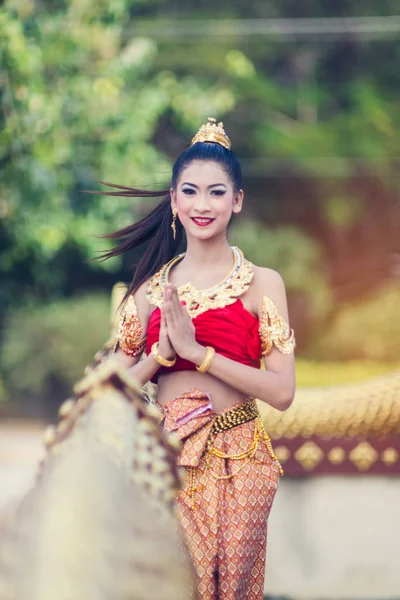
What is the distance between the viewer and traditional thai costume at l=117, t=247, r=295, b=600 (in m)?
2.99

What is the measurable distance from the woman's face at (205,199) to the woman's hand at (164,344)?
0.30 metres

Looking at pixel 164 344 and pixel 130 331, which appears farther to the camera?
pixel 130 331

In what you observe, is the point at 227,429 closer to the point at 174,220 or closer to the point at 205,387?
the point at 205,387

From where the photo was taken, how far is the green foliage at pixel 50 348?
13781 millimetres

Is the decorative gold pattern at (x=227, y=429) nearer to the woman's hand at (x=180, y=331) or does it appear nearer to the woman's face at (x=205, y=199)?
the woman's hand at (x=180, y=331)

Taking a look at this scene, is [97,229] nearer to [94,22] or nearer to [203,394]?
[94,22]

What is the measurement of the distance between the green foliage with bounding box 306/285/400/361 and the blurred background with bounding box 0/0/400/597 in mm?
27

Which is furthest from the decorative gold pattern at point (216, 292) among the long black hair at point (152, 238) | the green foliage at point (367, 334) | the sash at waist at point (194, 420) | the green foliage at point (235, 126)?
the green foliage at point (367, 334)

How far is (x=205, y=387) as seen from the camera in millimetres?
3061

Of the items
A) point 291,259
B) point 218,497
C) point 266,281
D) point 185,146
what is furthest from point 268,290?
point 291,259

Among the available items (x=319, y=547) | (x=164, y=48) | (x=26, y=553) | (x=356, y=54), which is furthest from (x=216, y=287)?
(x=356, y=54)

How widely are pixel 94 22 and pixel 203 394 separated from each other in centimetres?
894

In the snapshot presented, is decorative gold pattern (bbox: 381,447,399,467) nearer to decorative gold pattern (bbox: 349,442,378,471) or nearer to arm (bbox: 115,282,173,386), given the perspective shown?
decorative gold pattern (bbox: 349,442,378,471)

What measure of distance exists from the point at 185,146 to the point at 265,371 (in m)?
11.4
